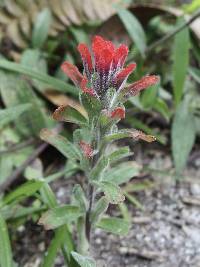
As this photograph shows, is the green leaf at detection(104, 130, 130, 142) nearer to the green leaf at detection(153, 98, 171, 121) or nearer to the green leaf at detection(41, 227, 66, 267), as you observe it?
the green leaf at detection(41, 227, 66, 267)

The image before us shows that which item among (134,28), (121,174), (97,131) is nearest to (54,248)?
(121,174)

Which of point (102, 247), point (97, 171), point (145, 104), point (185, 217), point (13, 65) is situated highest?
point (13, 65)

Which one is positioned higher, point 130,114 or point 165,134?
point 130,114

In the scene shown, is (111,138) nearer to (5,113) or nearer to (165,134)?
(5,113)

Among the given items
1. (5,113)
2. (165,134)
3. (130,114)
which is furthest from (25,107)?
(165,134)

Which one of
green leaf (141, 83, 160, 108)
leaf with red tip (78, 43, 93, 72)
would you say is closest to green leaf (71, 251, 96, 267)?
leaf with red tip (78, 43, 93, 72)

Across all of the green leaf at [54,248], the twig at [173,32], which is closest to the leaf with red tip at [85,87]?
the green leaf at [54,248]
